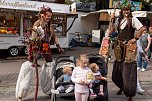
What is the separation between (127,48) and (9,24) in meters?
9.65

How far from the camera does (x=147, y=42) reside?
33.7 feet

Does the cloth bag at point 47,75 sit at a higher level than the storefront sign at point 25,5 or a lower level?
lower

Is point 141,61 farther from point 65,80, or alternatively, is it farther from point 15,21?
point 15,21

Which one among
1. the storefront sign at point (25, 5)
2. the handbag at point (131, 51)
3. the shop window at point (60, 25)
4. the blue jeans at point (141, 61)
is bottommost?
the blue jeans at point (141, 61)

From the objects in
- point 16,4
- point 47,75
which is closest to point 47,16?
point 47,75

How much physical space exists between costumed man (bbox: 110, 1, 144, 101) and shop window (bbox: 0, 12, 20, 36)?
8831 millimetres

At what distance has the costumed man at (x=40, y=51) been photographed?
555cm

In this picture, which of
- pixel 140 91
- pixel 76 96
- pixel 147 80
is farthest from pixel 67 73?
pixel 147 80

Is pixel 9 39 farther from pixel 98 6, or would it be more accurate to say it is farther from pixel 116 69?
pixel 98 6

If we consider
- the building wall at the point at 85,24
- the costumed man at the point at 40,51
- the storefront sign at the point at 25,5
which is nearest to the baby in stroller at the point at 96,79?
the costumed man at the point at 40,51

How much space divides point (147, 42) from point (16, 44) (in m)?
6.49

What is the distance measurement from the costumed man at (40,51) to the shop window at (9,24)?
8.47 m

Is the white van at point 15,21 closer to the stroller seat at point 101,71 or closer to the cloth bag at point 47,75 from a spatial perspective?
the cloth bag at point 47,75

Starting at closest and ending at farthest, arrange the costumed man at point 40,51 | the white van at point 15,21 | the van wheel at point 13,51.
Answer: the costumed man at point 40,51
the white van at point 15,21
the van wheel at point 13,51
